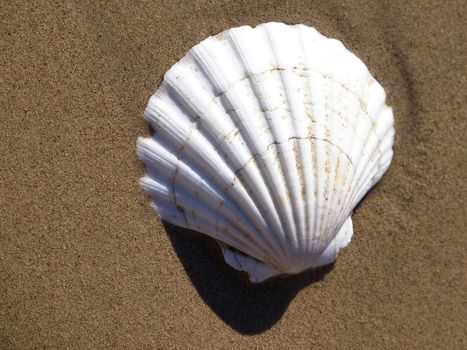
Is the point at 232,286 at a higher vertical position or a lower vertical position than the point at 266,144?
lower

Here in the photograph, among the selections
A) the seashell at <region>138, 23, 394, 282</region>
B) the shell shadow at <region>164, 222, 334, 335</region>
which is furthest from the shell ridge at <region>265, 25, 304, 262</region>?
the shell shadow at <region>164, 222, 334, 335</region>

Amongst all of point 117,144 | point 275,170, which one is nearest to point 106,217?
point 117,144

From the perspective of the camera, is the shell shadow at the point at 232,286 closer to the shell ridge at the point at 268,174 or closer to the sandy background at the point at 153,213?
the sandy background at the point at 153,213

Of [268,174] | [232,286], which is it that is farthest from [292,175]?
[232,286]

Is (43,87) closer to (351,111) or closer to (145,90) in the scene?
(145,90)

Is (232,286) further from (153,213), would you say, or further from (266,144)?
(266,144)

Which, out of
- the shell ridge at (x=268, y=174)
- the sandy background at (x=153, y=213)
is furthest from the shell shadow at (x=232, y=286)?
the shell ridge at (x=268, y=174)
